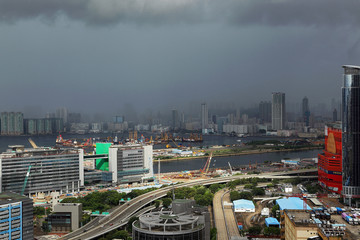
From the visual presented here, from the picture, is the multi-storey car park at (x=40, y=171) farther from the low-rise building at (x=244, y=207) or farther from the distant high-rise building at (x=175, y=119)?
the distant high-rise building at (x=175, y=119)

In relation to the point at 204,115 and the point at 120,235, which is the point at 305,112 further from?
the point at 120,235

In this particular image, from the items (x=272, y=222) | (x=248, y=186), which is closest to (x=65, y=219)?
(x=272, y=222)

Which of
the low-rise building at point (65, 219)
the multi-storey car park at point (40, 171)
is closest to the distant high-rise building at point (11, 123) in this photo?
the multi-storey car park at point (40, 171)

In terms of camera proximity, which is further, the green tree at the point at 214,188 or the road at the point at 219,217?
the green tree at the point at 214,188

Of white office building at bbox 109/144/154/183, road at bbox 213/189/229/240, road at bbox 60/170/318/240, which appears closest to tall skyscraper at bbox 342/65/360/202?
road at bbox 213/189/229/240

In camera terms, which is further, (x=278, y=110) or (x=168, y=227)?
(x=278, y=110)

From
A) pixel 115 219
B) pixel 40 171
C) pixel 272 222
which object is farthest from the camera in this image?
pixel 40 171
